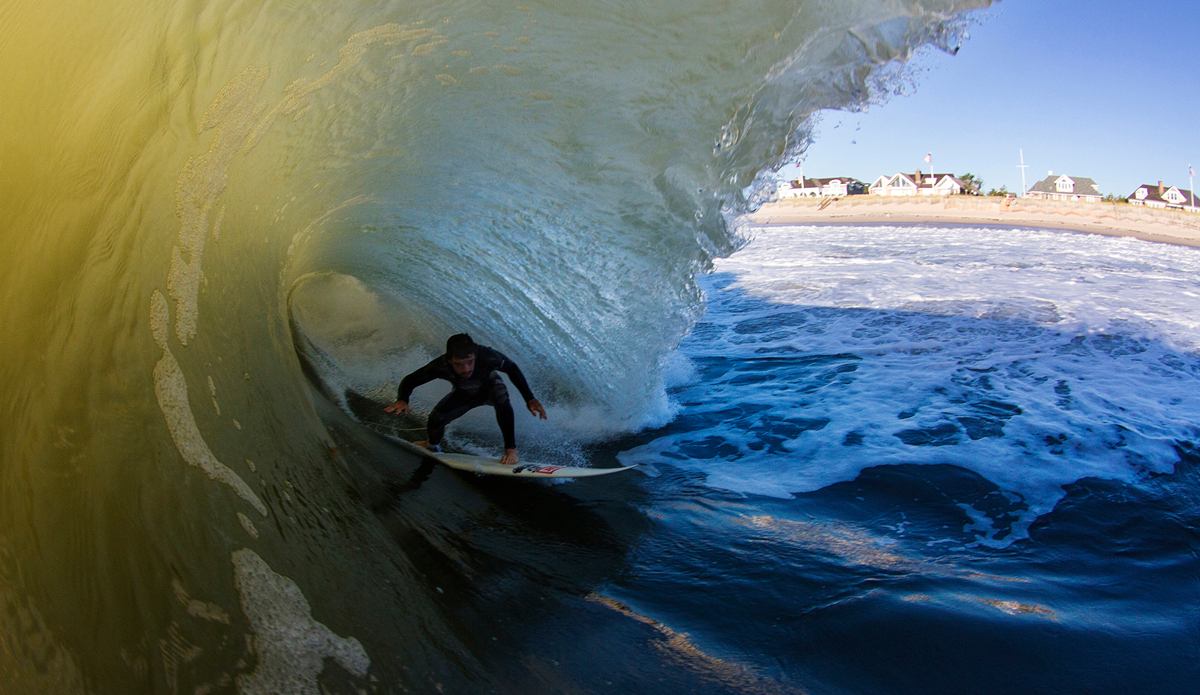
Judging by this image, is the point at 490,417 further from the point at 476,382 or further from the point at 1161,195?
the point at 1161,195

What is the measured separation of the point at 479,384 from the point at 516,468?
0.60 m

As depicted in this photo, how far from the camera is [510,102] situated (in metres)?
4.09

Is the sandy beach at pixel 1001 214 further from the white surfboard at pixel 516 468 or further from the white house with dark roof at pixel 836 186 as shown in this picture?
the white house with dark roof at pixel 836 186

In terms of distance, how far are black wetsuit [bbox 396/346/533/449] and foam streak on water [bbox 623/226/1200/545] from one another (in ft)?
3.87

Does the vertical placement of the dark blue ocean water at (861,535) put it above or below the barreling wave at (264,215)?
below

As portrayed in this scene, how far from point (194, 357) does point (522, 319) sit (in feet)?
11.3

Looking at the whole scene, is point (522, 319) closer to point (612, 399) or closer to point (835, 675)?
point (612, 399)

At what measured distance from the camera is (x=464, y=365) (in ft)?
14.2

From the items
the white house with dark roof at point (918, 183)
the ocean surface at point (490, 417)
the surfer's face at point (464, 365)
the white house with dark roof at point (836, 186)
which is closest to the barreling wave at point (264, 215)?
the ocean surface at point (490, 417)

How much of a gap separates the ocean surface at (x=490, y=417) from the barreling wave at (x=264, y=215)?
0.05 feet

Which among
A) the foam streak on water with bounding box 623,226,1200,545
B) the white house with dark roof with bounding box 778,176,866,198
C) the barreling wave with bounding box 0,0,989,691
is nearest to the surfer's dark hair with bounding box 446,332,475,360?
the barreling wave with bounding box 0,0,989,691

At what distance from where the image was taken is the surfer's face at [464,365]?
4281 millimetres

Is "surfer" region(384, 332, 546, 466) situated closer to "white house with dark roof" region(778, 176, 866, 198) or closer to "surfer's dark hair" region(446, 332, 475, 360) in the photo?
"surfer's dark hair" region(446, 332, 475, 360)

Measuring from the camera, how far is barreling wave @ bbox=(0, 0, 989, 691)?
2.00m
